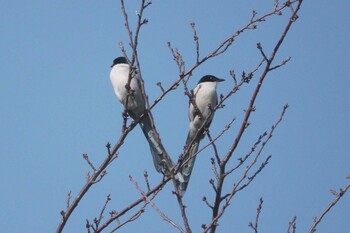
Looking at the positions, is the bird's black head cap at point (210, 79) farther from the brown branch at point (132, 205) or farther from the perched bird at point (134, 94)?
the brown branch at point (132, 205)

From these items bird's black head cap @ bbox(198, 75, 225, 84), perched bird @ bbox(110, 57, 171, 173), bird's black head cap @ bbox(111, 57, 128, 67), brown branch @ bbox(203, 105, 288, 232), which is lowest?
brown branch @ bbox(203, 105, 288, 232)

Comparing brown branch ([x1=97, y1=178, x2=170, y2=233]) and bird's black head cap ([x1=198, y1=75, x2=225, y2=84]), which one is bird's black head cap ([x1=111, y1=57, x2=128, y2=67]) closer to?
bird's black head cap ([x1=198, y1=75, x2=225, y2=84])

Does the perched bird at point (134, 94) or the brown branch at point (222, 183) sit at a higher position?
the perched bird at point (134, 94)

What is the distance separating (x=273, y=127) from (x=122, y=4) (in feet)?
4.71

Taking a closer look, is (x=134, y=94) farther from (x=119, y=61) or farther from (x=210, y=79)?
(x=210, y=79)

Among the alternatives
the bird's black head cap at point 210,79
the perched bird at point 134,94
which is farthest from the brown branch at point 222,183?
the bird's black head cap at point 210,79

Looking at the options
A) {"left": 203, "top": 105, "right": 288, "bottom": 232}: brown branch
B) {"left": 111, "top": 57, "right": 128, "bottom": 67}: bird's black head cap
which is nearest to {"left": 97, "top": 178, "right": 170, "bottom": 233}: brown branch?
{"left": 203, "top": 105, "right": 288, "bottom": 232}: brown branch

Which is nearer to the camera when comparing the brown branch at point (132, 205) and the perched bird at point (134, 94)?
the brown branch at point (132, 205)

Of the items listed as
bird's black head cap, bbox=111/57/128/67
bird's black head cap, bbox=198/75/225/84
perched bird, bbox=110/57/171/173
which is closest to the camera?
perched bird, bbox=110/57/171/173

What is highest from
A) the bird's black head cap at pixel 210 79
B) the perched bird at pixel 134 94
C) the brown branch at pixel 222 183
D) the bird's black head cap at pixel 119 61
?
the bird's black head cap at pixel 119 61

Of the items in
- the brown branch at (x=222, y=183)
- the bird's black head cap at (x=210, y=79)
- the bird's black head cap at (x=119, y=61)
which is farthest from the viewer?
the bird's black head cap at (x=210, y=79)

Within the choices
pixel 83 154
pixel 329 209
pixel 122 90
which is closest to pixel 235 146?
pixel 329 209

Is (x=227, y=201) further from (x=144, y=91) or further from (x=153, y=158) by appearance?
(x=153, y=158)

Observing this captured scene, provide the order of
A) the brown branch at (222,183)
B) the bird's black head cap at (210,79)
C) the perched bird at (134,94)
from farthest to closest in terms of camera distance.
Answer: the bird's black head cap at (210,79), the perched bird at (134,94), the brown branch at (222,183)
